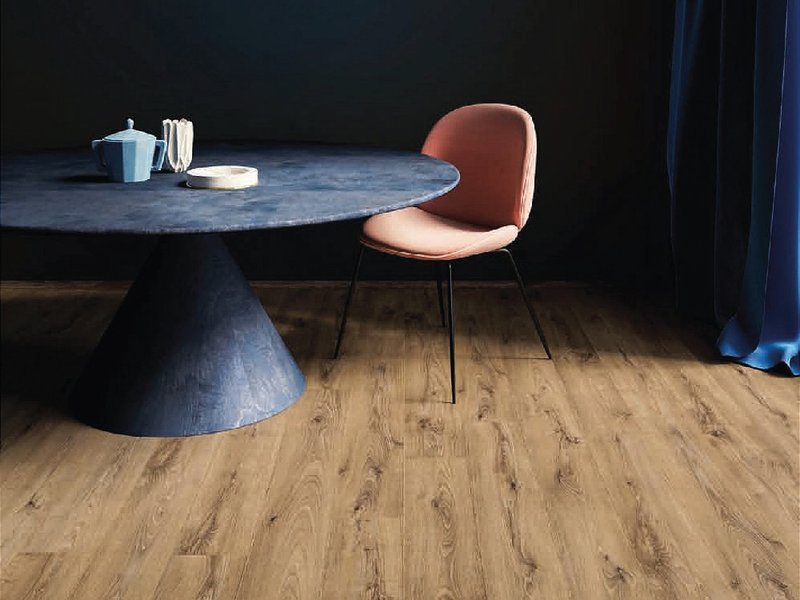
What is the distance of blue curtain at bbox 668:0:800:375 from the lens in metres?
2.97

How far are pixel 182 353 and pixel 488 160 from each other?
3.63 feet

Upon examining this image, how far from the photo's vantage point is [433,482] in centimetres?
235

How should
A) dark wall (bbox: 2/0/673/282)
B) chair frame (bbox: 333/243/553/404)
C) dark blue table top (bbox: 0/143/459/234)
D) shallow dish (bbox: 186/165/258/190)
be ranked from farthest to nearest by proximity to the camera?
dark wall (bbox: 2/0/673/282) → chair frame (bbox: 333/243/553/404) → shallow dish (bbox: 186/165/258/190) → dark blue table top (bbox: 0/143/459/234)

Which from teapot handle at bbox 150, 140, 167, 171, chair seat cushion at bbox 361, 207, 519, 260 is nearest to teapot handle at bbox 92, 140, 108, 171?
teapot handle at bbox 150, 140, 167, 171

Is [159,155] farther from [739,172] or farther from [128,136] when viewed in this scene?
[739,172]

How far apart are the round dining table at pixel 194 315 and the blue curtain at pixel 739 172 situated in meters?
1.00

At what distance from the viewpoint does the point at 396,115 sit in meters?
3.81

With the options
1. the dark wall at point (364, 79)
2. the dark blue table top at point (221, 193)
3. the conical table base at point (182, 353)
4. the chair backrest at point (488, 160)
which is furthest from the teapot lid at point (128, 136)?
the dark wall at point (364, 79)

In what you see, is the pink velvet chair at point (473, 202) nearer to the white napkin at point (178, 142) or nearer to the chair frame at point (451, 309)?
the chair frame at point (451, 309)

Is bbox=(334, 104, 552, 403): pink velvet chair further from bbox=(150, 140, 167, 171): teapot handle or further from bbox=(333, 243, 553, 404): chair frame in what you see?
bbox=(150, 140, 167, 171): teapot handle

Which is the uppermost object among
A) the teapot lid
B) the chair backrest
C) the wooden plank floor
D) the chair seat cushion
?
the teapot lid

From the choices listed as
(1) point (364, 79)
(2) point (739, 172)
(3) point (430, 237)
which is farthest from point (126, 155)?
(2) point (739, 172)

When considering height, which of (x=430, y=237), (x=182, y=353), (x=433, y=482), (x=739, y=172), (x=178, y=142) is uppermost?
(x=178, y=142)

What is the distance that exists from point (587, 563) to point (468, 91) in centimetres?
219
